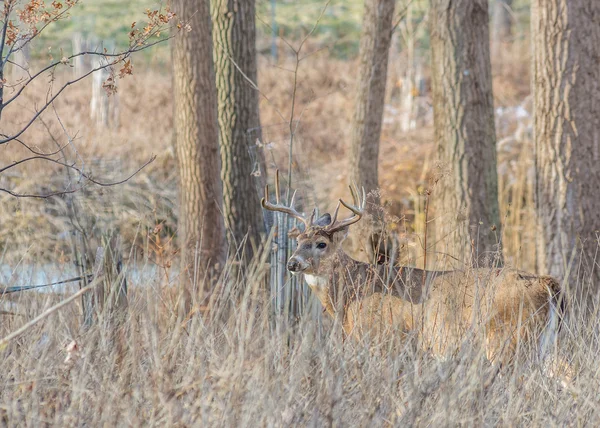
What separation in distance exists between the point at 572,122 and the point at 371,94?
11.2 ft

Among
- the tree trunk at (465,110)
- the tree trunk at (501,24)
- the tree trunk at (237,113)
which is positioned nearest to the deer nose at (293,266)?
the tree trunk at (237,113)

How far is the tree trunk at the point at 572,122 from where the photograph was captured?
8.02 meters

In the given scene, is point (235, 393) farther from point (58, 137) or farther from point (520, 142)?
point (520, 142)

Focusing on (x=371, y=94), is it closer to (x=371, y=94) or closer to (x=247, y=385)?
(x=371, y=94)

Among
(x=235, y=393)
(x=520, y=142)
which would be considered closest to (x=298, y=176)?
(x=235, y=393)

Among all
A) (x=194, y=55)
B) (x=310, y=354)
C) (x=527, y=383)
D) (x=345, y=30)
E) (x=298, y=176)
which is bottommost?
(x=527, y=383)

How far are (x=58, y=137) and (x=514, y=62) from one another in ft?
55.7

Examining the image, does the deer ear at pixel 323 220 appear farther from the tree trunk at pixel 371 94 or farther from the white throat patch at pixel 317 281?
the tree trunk at pixel 371 94

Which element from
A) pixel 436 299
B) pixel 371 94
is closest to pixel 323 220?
pixel 436 299

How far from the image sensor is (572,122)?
8.05 meters

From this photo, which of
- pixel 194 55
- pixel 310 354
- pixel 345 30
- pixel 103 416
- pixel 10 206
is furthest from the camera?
pixel 345 30

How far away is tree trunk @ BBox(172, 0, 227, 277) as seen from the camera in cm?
841

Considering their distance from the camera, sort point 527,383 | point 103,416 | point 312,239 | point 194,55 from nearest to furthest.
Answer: point 103,416 < point 527,383 < point 312,239 < point 194,55

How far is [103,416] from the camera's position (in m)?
3.81
